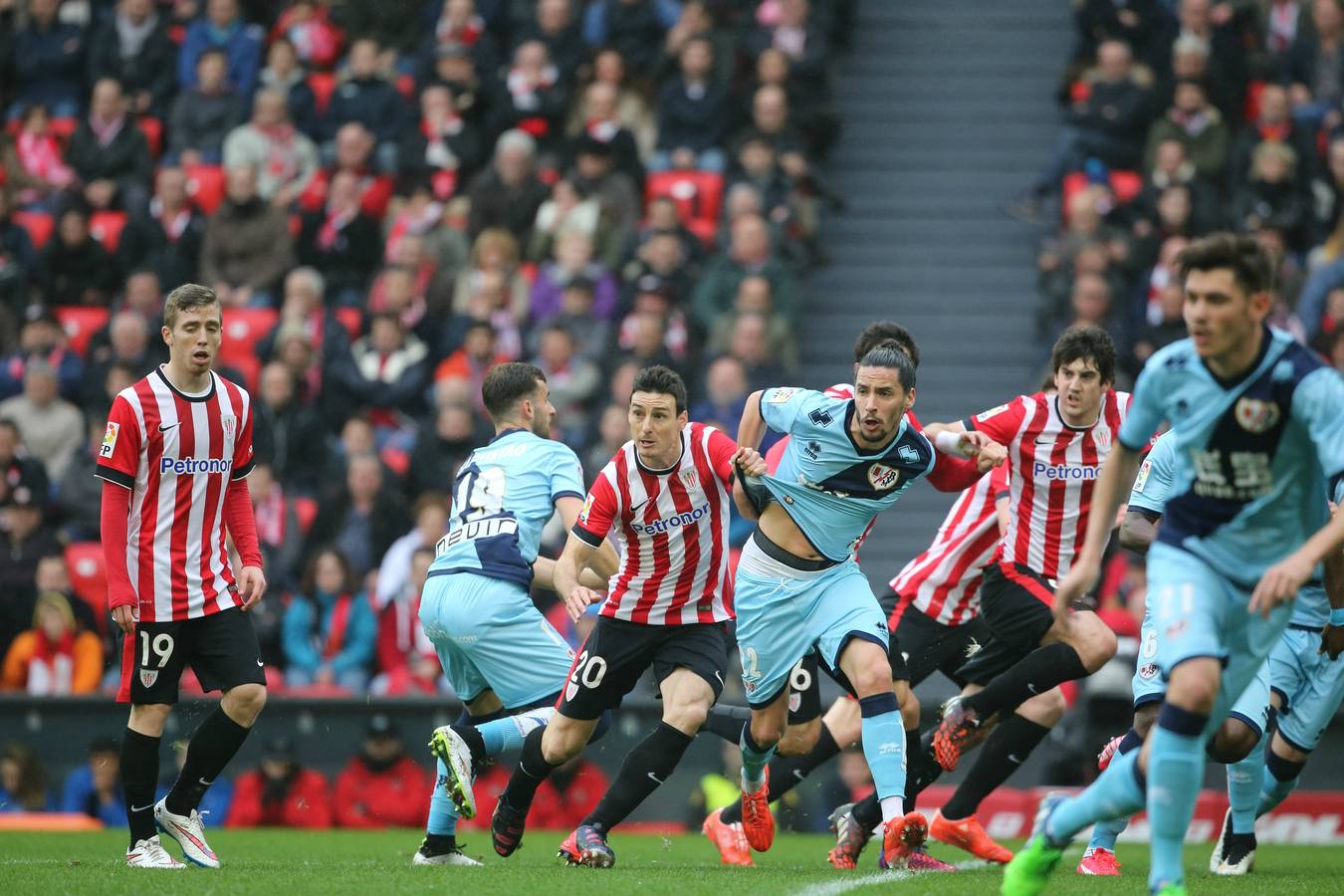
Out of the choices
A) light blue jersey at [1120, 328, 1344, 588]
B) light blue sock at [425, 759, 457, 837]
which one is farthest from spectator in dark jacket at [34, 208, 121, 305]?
light blue jersey at [1120, 328, 1344, 588]

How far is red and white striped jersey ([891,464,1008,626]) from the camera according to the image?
378 inches

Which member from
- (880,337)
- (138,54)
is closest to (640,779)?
(880,337)

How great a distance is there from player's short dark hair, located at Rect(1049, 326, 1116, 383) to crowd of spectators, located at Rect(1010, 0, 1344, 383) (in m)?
5.01

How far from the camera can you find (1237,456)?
240 inches

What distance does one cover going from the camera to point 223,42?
60.3 ft

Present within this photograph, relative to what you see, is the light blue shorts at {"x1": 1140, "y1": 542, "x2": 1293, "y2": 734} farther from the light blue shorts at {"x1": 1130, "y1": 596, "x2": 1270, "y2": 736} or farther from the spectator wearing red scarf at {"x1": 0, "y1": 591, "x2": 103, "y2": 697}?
the spectator wearing red scarf at {"x1": 0, "y1": 591, "x2": 103, "y2": 697}

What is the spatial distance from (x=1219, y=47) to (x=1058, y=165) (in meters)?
1.83

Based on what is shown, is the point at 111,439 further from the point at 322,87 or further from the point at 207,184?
the point at 322,87

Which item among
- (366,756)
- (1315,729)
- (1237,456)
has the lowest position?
(366,756)

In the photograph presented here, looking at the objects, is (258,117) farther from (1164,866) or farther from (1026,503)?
(1164,866)

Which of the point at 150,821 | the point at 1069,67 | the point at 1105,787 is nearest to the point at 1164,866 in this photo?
the point at 1105,787

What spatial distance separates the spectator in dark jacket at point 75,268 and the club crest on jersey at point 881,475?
10728 mm

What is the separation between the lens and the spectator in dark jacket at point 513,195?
16281 millimetres

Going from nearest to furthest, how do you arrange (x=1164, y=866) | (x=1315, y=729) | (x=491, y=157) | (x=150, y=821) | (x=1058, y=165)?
(x=1164, y=866) → (x=150, y=821) → (x=1315, y=729) → (x=1058, y=165) → (x=491, y=157)
